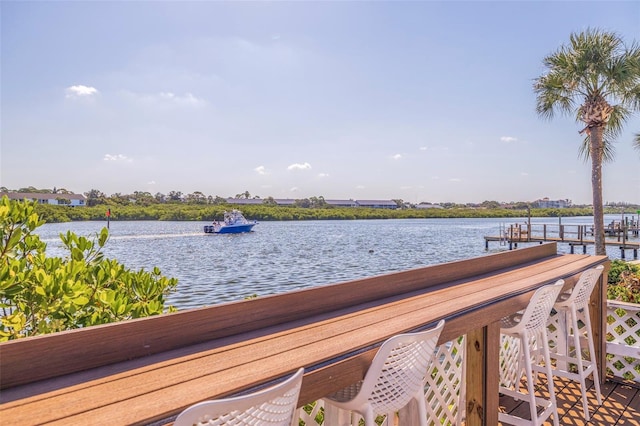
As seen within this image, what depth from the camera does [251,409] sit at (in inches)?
36.4

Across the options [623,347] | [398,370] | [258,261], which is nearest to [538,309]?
[398,370]

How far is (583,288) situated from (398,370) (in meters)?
2.26

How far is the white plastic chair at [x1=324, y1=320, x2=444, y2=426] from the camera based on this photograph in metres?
1.37

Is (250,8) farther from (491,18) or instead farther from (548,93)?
(548,93)

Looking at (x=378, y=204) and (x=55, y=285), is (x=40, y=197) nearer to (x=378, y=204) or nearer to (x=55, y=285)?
(x=55, y=285)

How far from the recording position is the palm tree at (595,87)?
1028 centimetres

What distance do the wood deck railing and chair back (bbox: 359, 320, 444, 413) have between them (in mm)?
55

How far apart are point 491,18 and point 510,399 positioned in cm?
807

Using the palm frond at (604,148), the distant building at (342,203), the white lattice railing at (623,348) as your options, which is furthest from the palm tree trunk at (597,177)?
the distant building at (342,203)

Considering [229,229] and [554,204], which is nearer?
[229,229]

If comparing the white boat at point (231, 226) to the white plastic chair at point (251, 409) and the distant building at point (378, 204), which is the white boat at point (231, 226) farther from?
the white plastic chair at point (251, 409)

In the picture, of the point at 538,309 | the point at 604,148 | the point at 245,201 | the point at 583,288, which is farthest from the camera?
the point at 245,201

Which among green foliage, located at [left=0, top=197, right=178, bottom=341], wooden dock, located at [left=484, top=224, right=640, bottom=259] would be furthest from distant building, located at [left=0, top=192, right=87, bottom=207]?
wooden dock, located at [left=484, top=224, right=640, bottom=259]

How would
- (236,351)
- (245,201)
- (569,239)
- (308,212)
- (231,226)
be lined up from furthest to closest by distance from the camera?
1. (308,212)
2. (245,201)
3. (231,226)
4. (569,239)
5. (236,351)
